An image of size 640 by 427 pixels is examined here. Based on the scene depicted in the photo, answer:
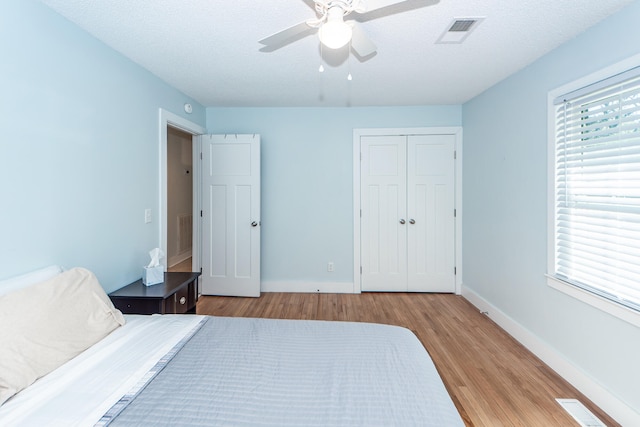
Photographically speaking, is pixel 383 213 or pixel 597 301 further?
pixel 383 213

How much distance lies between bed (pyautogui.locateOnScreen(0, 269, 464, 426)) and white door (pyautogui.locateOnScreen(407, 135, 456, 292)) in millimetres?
2348

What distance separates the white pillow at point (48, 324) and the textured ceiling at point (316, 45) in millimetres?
1622

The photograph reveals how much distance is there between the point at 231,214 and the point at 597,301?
3.39m

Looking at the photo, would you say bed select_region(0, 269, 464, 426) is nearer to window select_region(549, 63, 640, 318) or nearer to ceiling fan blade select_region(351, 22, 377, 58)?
window select_region(549, 63, 640, 318)

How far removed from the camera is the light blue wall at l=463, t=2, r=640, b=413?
1.66 m

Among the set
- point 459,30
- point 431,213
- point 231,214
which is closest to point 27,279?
point 231,214

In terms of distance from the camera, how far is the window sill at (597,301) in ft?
5.07

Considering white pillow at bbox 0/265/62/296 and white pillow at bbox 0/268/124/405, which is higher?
white pillow at bbox 0/265/62/296

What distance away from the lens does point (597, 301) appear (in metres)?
1.75

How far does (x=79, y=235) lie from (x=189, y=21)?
1.57 meters

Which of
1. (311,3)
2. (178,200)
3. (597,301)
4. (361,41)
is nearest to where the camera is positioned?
(311,3)

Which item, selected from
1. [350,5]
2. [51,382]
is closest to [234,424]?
[51,382]

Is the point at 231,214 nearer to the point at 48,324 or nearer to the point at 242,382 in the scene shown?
the point at 48,324

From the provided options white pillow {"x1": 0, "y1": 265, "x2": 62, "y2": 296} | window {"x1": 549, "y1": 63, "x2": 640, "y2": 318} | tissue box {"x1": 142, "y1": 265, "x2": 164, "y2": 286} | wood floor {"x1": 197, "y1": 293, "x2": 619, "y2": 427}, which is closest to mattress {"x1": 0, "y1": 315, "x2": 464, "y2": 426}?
white pillow {"x1": 0, "y1": 265, "x2": 62, "y2": 296}
